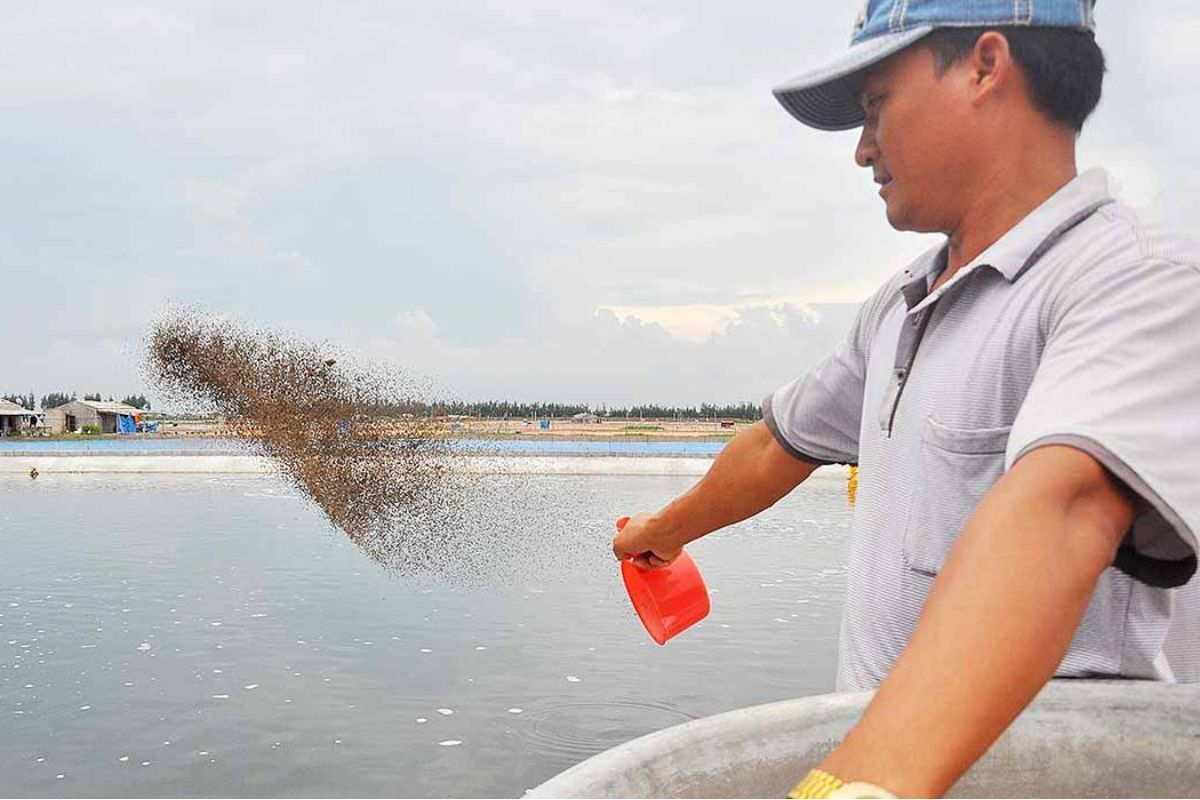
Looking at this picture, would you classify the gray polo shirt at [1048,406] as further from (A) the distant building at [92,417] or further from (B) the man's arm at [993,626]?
(A) the distant building at [92,417]

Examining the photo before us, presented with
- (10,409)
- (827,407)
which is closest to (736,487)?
(827,407)

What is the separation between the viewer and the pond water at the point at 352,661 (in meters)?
3.95

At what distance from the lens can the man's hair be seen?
2.56 ft

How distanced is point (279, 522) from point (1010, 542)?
12449 millimetres

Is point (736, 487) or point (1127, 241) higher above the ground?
point (1127, 241)

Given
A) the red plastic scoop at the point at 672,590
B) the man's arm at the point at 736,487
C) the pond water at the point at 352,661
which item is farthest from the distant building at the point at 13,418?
the man's arm at the point at 736,487

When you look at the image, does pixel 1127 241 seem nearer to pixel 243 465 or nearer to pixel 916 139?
pixel 916 139

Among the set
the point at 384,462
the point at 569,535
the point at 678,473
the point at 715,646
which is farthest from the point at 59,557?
the point at 678,473

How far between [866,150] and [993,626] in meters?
0.52

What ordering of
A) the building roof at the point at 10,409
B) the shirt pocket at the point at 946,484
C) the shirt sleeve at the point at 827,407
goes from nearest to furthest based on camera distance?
the shirt pocket at the point at 946,484 → the shirt sleeve at the point at 827,407 → the building roof at the point at 10,409

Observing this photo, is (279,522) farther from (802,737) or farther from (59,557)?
(802,737)

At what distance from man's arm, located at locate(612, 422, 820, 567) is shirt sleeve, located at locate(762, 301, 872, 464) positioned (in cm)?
2

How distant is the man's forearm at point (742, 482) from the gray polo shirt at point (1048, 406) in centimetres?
16

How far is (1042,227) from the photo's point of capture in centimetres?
79
